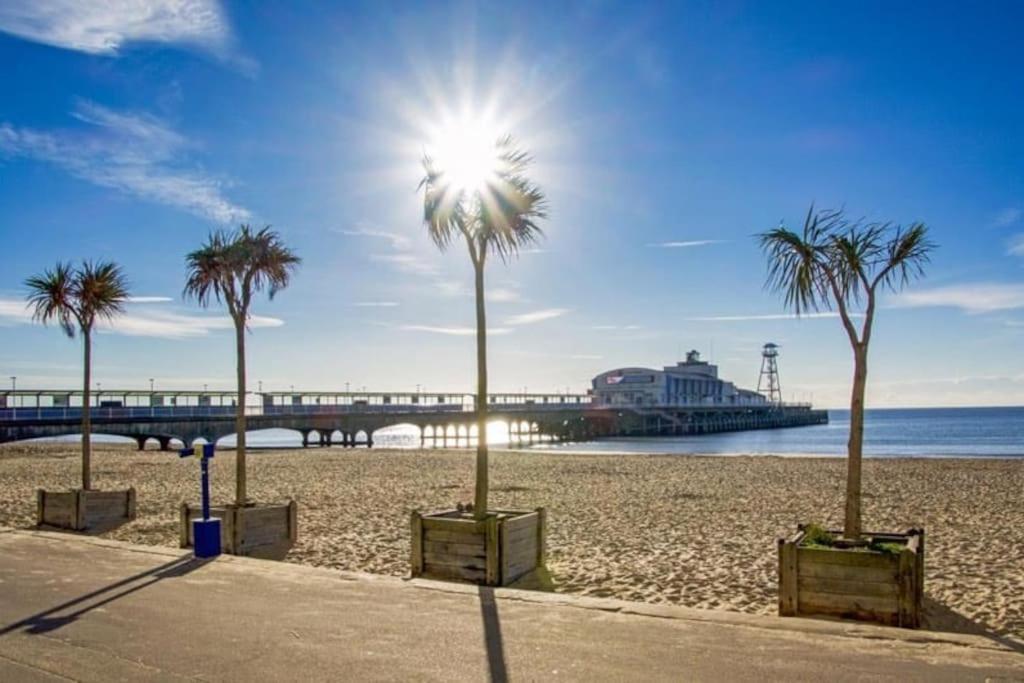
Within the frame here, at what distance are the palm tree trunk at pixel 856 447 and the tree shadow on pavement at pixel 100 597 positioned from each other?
7038 millimetres

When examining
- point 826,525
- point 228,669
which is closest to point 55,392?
point 826,525

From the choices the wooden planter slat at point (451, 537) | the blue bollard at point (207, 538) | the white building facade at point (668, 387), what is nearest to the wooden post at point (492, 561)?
the wooden planter slat at point (451, 537)

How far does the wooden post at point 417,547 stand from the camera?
941 centimetres

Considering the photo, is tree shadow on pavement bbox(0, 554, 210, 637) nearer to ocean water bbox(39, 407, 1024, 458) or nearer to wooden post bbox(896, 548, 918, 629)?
wooden post bbox(896, 548, 918, 629)

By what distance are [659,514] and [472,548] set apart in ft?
29.0

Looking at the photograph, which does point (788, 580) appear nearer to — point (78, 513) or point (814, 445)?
point (78, 513)

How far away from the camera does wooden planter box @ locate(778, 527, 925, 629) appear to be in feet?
23.6

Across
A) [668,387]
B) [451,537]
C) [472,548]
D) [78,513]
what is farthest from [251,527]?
[668,387]

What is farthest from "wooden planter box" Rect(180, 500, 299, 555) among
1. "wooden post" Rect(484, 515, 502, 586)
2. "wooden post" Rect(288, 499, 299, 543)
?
"wooden post" Rect(484, 515, 502, 586)

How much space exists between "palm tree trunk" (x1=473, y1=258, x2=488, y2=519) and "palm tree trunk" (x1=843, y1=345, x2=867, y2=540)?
12.8 ft

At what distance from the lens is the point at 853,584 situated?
739 cm

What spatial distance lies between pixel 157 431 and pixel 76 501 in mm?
A: 45131

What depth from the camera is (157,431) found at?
5647 centimetres

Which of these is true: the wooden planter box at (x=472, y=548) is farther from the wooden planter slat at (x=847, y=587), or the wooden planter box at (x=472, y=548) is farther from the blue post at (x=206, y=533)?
the wooden planter slat at (x=847, y=587)
